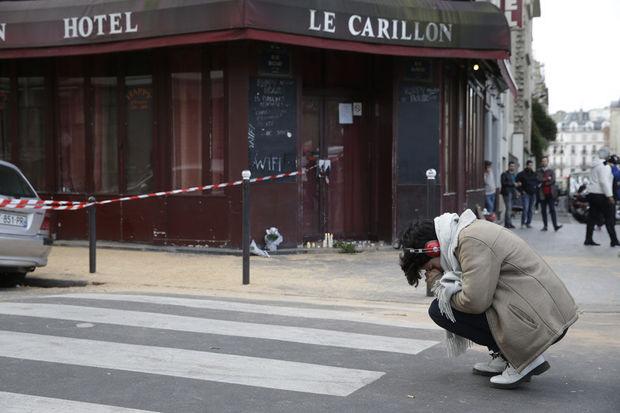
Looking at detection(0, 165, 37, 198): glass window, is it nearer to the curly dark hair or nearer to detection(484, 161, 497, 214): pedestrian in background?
the curly dark hair

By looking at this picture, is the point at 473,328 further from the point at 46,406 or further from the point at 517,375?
the point at 46,406

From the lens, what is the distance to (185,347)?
20.6 feet

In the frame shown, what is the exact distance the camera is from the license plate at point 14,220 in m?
9.46

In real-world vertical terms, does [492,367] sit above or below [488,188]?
below

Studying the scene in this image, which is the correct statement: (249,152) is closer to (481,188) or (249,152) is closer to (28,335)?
(28,335)

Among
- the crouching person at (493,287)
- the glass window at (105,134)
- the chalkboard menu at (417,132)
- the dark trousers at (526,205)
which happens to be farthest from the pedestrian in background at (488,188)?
the crouching person at (493,287)

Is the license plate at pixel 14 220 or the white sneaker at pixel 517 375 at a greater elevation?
the license plate at pixel 14 220

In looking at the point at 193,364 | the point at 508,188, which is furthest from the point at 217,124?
the point at 508,188

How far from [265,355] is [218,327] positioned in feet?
3.77

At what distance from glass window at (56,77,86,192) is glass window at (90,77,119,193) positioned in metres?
0.27

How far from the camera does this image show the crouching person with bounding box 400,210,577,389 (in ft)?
15.4

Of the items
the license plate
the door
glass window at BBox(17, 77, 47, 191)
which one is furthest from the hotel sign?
glass window at BBox(17, 77, 47, 191)

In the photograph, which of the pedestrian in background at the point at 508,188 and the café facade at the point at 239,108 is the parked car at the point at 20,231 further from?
the pedestrian in background at the point at 508,188

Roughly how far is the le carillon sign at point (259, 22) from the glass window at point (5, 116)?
4.35 ft
